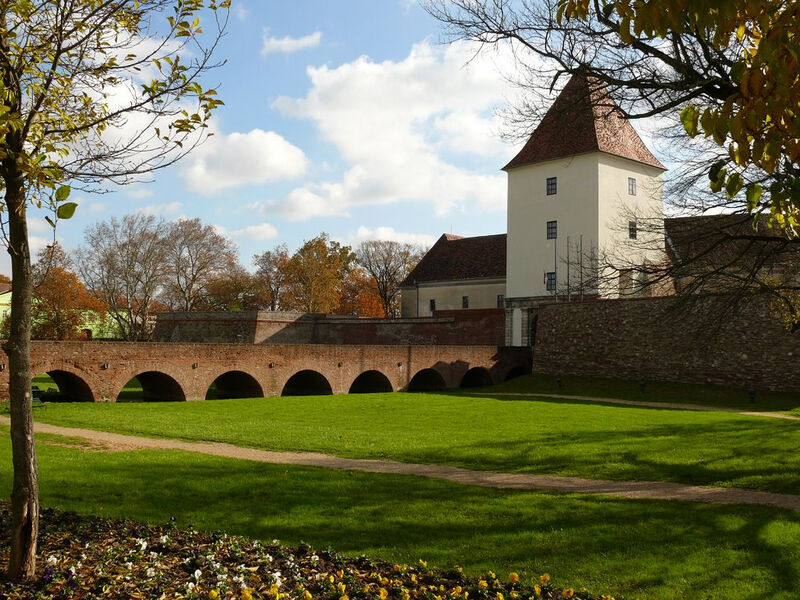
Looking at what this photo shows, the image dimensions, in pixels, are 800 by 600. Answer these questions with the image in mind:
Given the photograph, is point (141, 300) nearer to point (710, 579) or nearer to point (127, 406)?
point (127, 406)

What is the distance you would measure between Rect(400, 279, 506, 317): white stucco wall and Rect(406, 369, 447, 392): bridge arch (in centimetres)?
1446

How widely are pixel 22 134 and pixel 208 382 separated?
61.1 ft

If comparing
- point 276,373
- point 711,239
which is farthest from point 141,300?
point 711,239

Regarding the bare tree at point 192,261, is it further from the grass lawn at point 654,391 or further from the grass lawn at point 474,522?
the grass lawn at point 474,522

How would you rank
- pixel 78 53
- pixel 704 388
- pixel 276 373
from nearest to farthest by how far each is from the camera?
pixel 78 53 < pixel 276 373 < pixel 704 388

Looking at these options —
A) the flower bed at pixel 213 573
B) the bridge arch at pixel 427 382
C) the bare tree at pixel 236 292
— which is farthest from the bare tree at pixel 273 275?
the flower bed at pixel 213 573

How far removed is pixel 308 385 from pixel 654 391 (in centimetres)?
1481

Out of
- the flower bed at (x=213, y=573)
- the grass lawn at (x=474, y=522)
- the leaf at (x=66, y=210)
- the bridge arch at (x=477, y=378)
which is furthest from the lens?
the bridge arch at (x=477, y=378)

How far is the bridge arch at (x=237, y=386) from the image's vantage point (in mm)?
24688

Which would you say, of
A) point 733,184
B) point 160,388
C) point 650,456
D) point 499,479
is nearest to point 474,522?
point 499,479

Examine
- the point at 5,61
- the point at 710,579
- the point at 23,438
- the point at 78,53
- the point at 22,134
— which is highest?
the point at 78,53

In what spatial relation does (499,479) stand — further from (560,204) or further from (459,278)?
(459,278)

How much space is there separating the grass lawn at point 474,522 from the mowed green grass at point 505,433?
250 centimetres

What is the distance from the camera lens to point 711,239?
39.0ft
